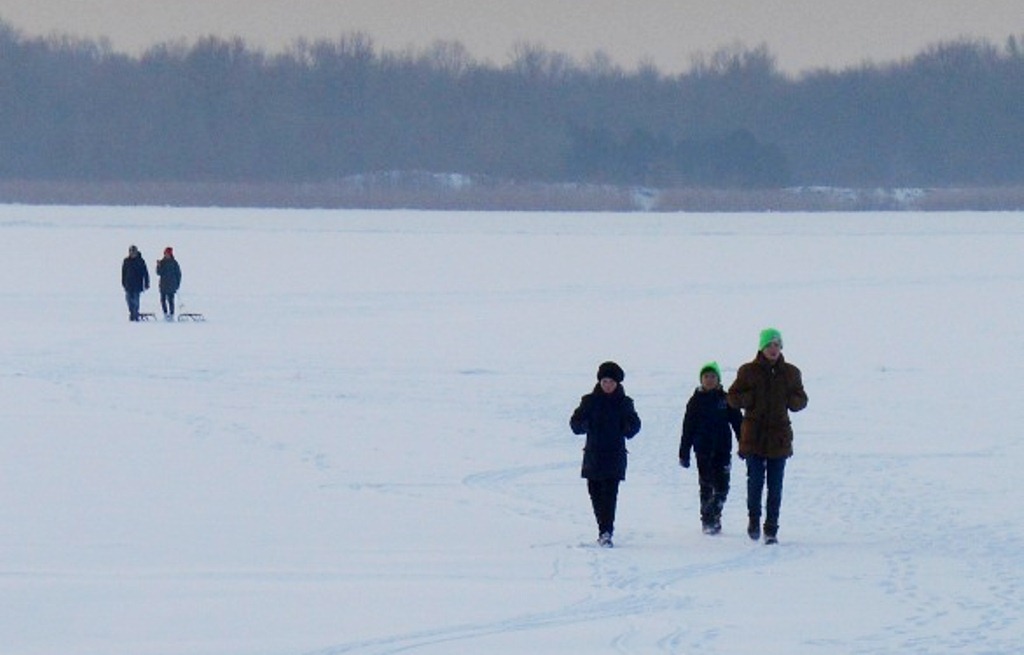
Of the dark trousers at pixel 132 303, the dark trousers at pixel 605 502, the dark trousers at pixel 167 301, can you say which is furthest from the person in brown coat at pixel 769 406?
the dark trousers at pixel 167 301

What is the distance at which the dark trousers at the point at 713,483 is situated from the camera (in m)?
9.53

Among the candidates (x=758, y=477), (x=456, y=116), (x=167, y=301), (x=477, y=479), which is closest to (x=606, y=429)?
(x=758, y=477)

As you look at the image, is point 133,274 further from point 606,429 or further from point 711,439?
point 606,429

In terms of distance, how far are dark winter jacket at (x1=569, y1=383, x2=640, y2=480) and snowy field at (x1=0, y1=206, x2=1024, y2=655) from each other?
37 cm

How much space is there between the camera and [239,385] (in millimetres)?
16594

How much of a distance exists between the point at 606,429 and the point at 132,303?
51.6 feet

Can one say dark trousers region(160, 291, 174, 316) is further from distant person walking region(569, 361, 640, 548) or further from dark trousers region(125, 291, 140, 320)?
distant person walking region(569, 361, 640, 548)

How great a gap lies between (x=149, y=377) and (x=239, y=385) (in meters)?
1.07

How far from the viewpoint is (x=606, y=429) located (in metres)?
9.15

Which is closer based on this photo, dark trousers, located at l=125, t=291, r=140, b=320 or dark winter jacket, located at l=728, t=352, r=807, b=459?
dark winter jacket, located at l=728, t=352, r=807, b=459

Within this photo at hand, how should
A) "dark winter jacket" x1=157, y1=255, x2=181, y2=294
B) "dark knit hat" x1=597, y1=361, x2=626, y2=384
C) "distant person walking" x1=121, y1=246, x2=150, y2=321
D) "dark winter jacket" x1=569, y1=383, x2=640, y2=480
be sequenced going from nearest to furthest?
"dark knit hat" x1=597, y1=361, x2=626, y2=384 < "dark winter jacket" x1=569, y1=383, x2=640, y2=480 < "distant person walking" x1=121, y1=246, x2=150, y2=321 < "dark winter jacket" x1=157, y1=255, x2=181, y2=294

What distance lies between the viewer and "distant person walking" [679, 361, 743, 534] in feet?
31.3

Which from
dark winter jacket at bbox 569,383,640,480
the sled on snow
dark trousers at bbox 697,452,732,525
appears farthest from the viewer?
the sled on snow

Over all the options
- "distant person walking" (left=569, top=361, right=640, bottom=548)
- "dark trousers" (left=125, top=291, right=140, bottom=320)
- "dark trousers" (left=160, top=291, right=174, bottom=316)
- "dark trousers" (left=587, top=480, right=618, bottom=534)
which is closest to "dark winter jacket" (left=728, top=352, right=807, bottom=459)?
"distant person walking" (left=569, top=361, right=640, bottom=548)
